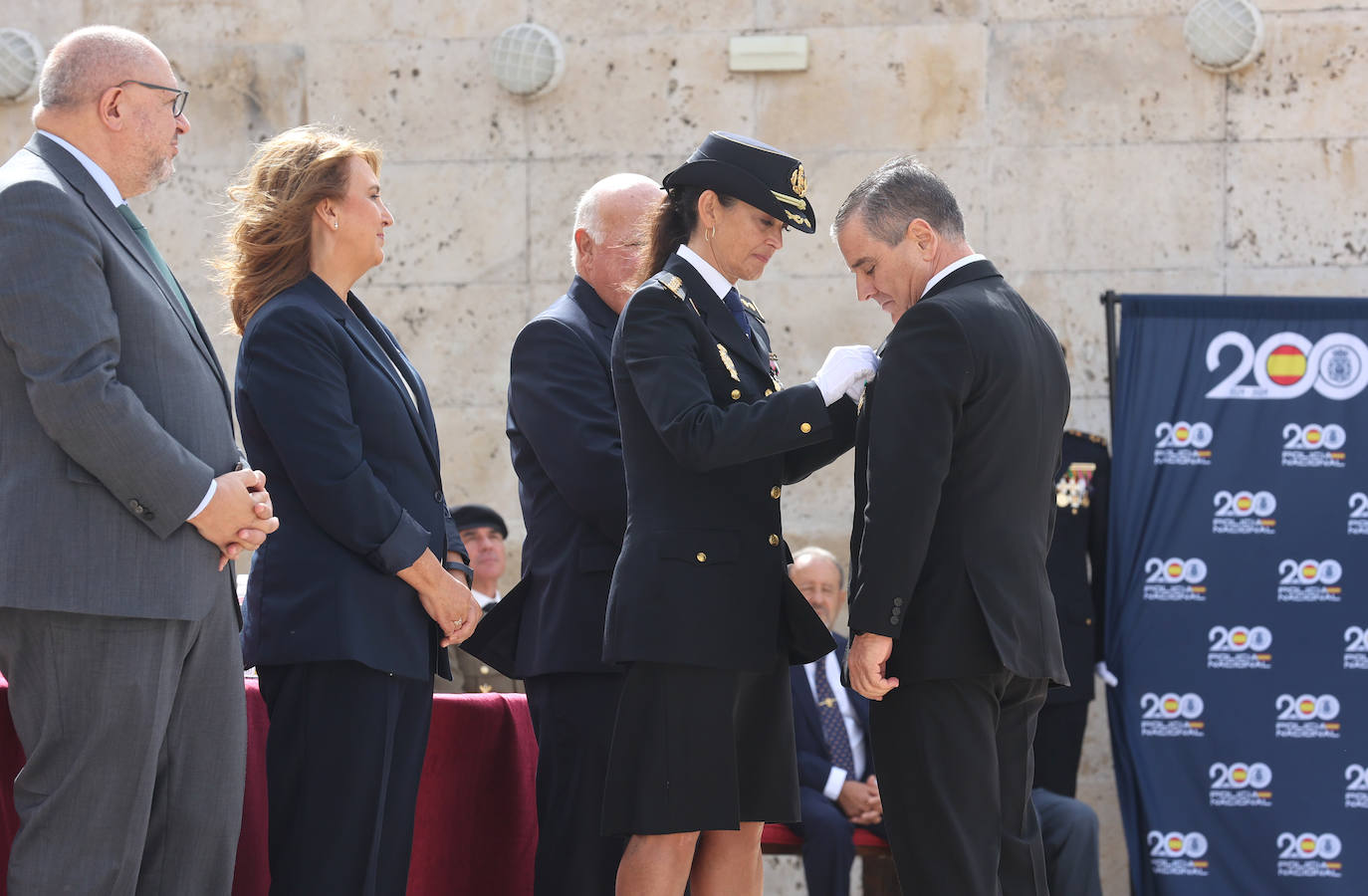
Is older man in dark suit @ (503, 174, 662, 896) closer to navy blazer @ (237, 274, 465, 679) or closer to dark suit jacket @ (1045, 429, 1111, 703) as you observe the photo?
navy blazer @ (237, 274, 465, 679)

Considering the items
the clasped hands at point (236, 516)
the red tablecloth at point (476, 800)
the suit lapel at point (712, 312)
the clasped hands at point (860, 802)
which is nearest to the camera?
the clasped hands at point (236, 516)

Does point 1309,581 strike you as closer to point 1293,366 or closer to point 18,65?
point 1293,366

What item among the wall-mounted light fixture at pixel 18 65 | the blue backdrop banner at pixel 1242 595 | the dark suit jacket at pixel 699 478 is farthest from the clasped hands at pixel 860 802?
the wall-mounted light fixture at pixel 18 65

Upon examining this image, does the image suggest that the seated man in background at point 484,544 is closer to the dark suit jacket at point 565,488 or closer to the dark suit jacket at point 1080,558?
the dark suit jacket at point 1080,558

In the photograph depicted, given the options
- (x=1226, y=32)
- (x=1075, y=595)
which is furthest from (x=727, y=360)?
(x=1226, y=32)

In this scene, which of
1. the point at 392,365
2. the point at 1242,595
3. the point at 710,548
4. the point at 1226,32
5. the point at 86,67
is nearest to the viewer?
the point at 86,67

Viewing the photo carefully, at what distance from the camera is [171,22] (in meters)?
6.18

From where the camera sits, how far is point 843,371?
2.73 meters

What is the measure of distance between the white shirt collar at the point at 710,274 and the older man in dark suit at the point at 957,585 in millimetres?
322

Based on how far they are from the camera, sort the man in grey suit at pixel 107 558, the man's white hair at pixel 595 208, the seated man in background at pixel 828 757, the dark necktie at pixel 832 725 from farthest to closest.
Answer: the dark necktie at pixel 832 725 < the seated man in background at pixel 828 757 < the man's white hair at pixel 595 208 < the man in grey suit at pixel 107 558

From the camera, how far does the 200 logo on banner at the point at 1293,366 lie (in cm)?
531

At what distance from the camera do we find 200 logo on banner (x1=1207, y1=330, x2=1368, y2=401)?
5312mm

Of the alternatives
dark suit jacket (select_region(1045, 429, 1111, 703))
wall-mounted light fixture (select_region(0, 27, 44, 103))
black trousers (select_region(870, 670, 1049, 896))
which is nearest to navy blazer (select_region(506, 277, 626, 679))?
black trousers (select_region(870, 670, 1049, 896))

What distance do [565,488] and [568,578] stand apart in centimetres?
18
